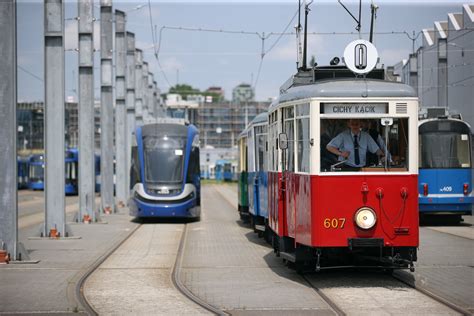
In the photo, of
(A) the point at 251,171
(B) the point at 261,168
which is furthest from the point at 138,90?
(B) the point at 261,168

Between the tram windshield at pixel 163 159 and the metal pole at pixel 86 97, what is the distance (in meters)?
2.18

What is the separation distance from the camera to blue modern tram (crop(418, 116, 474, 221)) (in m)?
25.3

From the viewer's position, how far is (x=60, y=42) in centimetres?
2056

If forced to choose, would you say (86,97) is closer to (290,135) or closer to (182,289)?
(290,135)

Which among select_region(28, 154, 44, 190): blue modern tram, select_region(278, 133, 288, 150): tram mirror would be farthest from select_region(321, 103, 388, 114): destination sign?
select_region(28, 154, 44, 190): blue modern tram

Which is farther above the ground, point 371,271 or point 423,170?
point 423,170

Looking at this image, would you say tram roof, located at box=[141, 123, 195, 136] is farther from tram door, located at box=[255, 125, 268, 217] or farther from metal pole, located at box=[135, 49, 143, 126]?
metal pole, located at box=[135, 49, 143, 126]

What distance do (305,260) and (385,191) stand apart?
5.89ft

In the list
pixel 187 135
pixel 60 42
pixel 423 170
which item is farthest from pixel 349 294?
pixel 187 135

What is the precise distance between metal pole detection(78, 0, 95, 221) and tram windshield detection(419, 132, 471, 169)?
9.97 m

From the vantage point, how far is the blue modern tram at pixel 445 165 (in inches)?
998

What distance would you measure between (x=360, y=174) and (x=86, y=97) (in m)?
15.9

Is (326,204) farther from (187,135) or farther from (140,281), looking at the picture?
(187,135)

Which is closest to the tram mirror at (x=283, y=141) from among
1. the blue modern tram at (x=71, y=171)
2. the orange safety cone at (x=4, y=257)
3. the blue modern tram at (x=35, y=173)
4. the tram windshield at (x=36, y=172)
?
the orange safety cone at (x=4, y=257)
